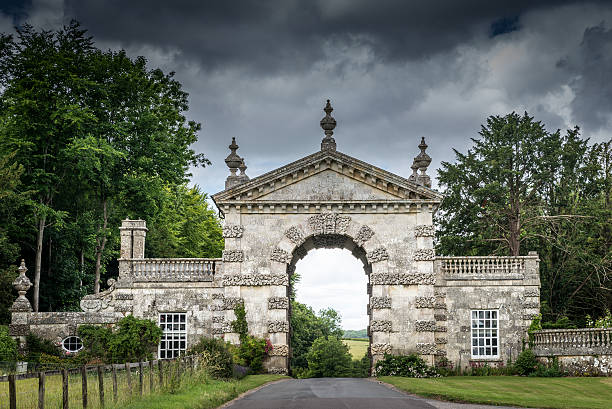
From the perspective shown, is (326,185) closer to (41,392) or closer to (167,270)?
(167,270)

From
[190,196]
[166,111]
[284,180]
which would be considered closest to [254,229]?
[284,180]

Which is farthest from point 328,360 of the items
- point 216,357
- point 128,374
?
point 128,374

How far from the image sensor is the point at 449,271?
3109 centimetres

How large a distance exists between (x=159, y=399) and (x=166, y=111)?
26.8 meters

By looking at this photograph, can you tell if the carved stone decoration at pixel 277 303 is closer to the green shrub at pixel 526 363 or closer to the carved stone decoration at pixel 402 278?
the carved stone decoration at pixel 402 278

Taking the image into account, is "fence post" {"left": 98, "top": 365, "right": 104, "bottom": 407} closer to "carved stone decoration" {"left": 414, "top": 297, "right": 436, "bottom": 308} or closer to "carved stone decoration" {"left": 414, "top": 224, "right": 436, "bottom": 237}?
"carved stone decoration" {"left": 414, "top": 297, "right": 436, "bottom": 308}

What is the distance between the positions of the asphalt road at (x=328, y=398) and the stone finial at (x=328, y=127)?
1195 cm

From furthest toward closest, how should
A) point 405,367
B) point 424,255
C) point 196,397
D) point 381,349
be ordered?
point 424,255
point 381,349
point 405,367
point 196,397

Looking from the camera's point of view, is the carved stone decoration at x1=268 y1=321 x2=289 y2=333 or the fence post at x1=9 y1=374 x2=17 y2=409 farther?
the carved stone decoration at x1=268 y1=321 x2=289 y2=333

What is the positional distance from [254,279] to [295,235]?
2801 mm

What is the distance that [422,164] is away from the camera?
1240 inches

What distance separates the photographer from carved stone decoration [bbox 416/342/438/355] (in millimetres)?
29734

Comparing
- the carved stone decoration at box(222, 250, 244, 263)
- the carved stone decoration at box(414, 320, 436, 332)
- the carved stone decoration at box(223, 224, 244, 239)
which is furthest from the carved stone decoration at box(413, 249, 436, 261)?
the carved stone decoration at box(223, 224, 244, 239)

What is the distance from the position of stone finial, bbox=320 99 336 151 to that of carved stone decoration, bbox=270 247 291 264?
5.27 metres
